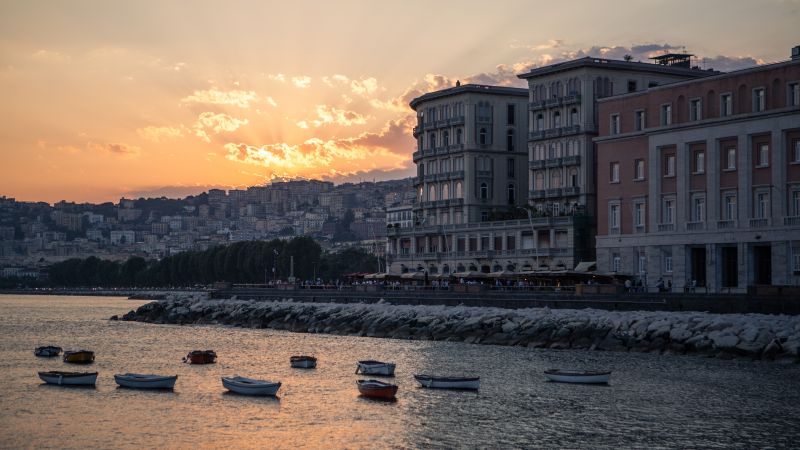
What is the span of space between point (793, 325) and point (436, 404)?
24.9 meters

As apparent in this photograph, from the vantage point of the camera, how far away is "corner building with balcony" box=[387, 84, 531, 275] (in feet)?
448

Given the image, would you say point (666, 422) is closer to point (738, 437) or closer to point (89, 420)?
point (738, 437)

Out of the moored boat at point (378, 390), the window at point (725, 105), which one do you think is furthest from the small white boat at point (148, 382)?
the window at point (725, 105)

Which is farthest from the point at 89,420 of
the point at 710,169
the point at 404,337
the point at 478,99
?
the point at 478,99

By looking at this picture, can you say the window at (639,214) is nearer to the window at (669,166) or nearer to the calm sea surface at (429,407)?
the window at (669,166)

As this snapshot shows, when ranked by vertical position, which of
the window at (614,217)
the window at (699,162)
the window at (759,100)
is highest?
the window at (759,100)

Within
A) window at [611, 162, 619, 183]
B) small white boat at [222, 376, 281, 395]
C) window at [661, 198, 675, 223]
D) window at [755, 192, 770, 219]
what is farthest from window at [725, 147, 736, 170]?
small white boat at [222, 376, 281, 395]

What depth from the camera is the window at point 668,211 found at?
313ft

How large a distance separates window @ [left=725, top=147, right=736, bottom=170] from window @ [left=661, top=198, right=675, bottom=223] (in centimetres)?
636

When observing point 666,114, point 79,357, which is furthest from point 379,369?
point 666,114

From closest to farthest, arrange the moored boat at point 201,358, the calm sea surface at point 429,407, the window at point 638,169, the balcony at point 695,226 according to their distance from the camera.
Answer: the calm sea surface at point 429,407, the moored boat at point 201,358, the balcony at point 695,226, the window at point 638,169

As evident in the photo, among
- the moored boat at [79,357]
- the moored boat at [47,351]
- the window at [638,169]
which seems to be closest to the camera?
the moored boat at [79,357]

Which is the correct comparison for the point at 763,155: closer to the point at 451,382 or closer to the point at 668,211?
the point at 668,211

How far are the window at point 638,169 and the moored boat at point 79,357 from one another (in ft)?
160
